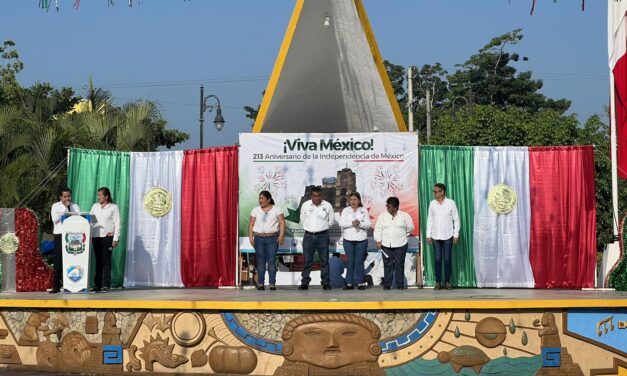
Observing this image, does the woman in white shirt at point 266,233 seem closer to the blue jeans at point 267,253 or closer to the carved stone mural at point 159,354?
the blue jeans at point 267,253

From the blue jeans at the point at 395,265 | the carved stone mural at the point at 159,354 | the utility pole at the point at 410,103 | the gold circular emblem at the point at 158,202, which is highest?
the utility pole at the point at 410,103

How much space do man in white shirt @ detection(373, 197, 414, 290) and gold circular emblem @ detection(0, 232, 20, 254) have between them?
553 cm

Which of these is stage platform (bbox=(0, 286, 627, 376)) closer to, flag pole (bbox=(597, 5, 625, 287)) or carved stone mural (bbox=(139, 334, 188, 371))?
carved stone mural (bbox=(139, 334, 188, 371))

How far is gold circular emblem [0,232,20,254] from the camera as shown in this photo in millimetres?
14867

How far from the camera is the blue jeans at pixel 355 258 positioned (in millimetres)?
14977

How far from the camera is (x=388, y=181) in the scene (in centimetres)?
1546

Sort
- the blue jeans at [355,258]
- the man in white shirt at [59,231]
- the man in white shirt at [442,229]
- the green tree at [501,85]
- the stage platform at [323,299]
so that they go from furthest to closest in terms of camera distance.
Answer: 1. the green tree at [501,85]
2. the blue jeans at [355,258]
3. the man in white shirt at [442,229]
4. the man in white shirt at [59,231]
5. the stage platform at [323,299]

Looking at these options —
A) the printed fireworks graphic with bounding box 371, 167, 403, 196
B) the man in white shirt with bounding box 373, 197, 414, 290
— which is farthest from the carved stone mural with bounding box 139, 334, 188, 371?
the printed fireworks graphic with bounding box 371, 167, 403, 196

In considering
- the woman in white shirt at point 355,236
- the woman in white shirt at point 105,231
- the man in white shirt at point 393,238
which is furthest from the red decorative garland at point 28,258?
the man in white shirt at point 393,238

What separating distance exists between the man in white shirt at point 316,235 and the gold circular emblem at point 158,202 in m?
2.45

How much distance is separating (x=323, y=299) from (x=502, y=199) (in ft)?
14.2

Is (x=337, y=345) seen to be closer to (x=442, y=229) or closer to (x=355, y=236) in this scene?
(x=355, y=236)

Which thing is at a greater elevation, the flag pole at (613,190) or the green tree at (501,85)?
the green tree at (501,85)

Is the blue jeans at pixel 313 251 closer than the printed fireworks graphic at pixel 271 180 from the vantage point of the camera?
Yes
